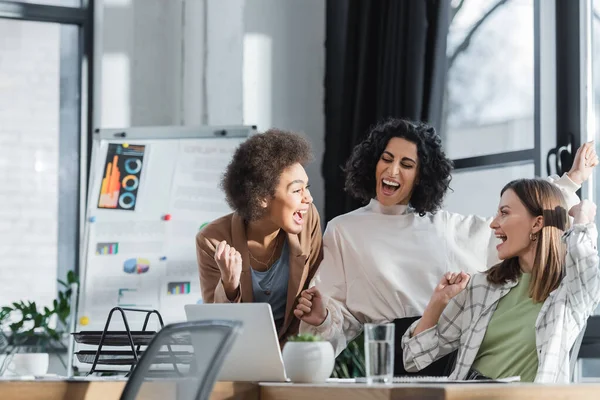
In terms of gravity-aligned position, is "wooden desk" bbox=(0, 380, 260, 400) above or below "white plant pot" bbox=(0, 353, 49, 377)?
above

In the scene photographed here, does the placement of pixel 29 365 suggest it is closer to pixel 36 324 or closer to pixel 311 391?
pixel 311 391

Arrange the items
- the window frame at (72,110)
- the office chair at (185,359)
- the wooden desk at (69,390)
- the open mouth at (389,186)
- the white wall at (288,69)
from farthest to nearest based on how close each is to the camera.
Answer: the window frame at (72,110)
the white wall at (288,69)
the open mouth at (389,186)
the wooden desk at (69,390)
the office chair at (185,359)

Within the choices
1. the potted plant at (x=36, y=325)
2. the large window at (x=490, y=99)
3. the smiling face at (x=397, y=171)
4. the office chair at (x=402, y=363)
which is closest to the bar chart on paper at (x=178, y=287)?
the potted plant at (x=36, y=325)

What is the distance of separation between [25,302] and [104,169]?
3.12ft

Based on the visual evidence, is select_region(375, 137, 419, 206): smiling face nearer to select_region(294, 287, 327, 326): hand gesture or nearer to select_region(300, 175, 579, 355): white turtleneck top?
select_region(300, 175, 579, 355): white turtleneck top

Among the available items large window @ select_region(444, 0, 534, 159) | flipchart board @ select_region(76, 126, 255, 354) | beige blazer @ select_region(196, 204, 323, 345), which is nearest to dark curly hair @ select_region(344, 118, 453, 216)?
beige blazer @ select_region(196, 204, 323, 345)

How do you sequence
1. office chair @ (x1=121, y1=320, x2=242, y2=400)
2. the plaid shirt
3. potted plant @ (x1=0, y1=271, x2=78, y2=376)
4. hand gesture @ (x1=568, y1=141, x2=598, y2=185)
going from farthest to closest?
potted plant @ (x1=0, y1=271, x2=78, y2=376) → hand gesture @ (x1=568, y1=141, x2=598, y2=185) → the plaid shirt → office chair @ (x1=121, y1=320, x2=242, y2=400)

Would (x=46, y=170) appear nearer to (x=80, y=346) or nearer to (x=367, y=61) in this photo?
(x=80, y=346)

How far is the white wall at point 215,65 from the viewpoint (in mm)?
4875

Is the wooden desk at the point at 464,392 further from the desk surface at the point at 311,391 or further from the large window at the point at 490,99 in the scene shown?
the large window at the point at 490,99

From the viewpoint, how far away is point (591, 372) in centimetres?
366

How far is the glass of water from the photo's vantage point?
182 centimetres

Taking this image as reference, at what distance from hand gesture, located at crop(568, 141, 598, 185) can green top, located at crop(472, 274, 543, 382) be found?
1.70ft

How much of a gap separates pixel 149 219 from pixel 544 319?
246 cm
